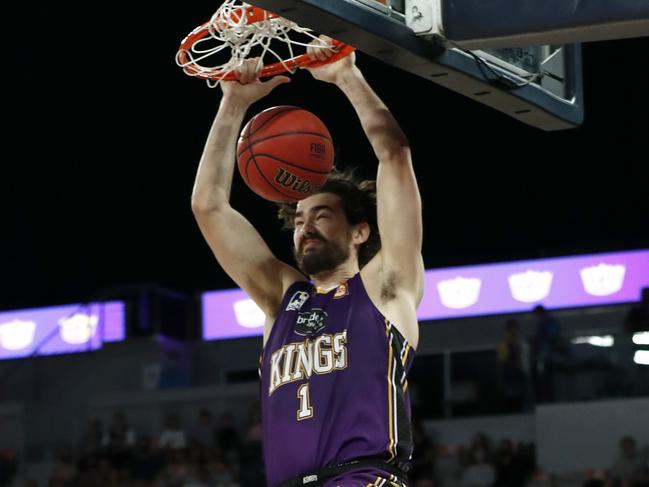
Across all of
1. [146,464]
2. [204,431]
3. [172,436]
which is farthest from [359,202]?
[204,431]

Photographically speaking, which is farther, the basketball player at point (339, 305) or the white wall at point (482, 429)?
the white wall at point (482, 429)

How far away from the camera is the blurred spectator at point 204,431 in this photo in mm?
14914

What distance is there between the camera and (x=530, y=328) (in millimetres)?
15016

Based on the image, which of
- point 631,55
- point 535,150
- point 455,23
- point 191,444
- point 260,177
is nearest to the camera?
point 455,23

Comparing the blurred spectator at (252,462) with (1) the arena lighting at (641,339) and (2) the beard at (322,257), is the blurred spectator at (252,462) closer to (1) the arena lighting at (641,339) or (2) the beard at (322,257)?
(1) the arena lighting at (641,339)

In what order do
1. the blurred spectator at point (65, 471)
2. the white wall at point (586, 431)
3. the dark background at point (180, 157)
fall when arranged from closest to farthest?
1. the white wall at point (586, 431)
2. the blurred spectator at point (65, 471)
3. the dark background at point (180, 157)

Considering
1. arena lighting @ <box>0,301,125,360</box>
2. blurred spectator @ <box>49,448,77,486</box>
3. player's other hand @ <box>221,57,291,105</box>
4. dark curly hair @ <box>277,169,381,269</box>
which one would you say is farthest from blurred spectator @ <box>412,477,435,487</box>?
arena lighting @ <box>0,301,125,360</box>

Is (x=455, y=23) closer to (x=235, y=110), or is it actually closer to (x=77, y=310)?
(x=235, y=110)

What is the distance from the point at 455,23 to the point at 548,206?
15969mm

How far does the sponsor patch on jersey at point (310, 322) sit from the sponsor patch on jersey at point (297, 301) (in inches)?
1.8

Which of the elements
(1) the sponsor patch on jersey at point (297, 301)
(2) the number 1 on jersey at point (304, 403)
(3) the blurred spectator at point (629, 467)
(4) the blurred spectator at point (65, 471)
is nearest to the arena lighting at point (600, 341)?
(3) the blurred spectator at point (629, 467)

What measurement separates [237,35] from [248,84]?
0.31 meters

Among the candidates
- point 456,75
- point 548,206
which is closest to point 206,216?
point 456,75

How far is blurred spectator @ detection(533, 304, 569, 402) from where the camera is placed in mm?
12516
